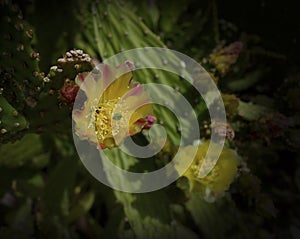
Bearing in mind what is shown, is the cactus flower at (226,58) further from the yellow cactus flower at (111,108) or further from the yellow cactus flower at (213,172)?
the yellow cactus flower at (111,108)

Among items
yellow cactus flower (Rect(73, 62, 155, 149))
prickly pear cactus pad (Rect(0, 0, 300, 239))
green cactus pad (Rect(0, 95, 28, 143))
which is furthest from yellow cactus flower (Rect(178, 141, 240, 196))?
green cactus pad (Rect(0, 95, 28, 143))

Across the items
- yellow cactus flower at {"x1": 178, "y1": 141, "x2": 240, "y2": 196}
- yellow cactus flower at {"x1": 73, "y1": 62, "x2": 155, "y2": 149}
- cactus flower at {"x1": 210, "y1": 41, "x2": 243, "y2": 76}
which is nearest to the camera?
yellow cactus flower at {"x1": 73, "y1": 62, "x2": 155, "y2": 149}

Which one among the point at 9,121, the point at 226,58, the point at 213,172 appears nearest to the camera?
the point at 9,121

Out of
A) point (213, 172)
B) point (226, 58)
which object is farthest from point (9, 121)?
point (226, 58)

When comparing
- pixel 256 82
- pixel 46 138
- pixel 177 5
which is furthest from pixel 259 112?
pixel 46 138

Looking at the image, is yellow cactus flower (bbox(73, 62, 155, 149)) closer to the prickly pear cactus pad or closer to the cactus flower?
the prickly pear cactus pad

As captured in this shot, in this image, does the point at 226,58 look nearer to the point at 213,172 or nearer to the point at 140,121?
the point at 213,172

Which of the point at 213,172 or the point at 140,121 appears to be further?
the point at 213,172
